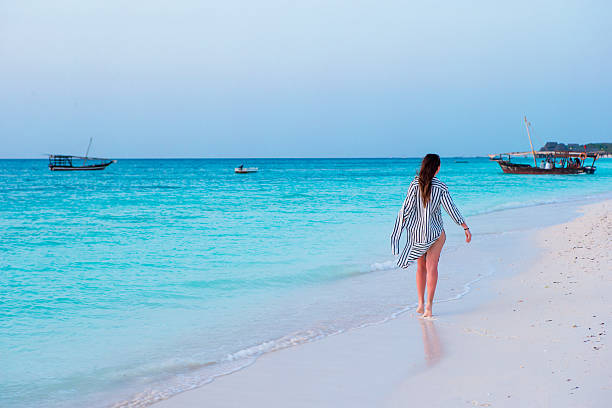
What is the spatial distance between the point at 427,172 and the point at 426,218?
1.61 ft

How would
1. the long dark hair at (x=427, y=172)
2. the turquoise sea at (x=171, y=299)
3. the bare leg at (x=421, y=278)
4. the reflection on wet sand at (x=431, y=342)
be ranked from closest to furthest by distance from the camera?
1. the reflection on wet sand at (x=431, y=342)
2. the turquoise sea at (x=171, y=299)
3. the long dark hair at (x=427, y=172)
4. the bare leg at (x=421, y=278)

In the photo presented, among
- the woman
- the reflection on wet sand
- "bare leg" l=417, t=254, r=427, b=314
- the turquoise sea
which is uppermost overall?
the woman

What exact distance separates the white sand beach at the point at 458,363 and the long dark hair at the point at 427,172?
139cm

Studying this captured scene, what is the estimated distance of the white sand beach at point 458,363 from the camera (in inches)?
151

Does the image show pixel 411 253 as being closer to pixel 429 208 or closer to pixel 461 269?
pixel 429 208

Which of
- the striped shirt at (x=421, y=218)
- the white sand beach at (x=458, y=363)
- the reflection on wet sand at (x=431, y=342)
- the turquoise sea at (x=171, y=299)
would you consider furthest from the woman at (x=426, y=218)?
the turquoise sea at (x=171, y=299)

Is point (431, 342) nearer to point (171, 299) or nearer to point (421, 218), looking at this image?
point (421, 218)

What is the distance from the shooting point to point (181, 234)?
1566cm

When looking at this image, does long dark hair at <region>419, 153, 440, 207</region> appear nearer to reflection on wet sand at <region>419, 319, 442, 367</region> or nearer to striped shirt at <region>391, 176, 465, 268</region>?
striped shirt at <region>391, 176, 465, 268</region>

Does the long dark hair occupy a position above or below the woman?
above

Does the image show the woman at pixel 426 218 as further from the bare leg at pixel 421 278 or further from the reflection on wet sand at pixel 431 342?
the reflection on wet sand at pixel 431 342

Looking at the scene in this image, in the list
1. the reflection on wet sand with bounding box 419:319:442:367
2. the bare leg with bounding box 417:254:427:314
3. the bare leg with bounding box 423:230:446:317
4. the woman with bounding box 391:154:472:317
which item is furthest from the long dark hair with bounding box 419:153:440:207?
the reflection on wet sand with bounding box 419:319:442:367

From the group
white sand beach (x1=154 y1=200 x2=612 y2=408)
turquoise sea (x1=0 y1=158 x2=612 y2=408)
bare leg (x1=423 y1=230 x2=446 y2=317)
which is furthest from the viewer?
bare leg (x1=423 y1=230 x2=446 y2=317)

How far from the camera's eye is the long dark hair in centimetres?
555
